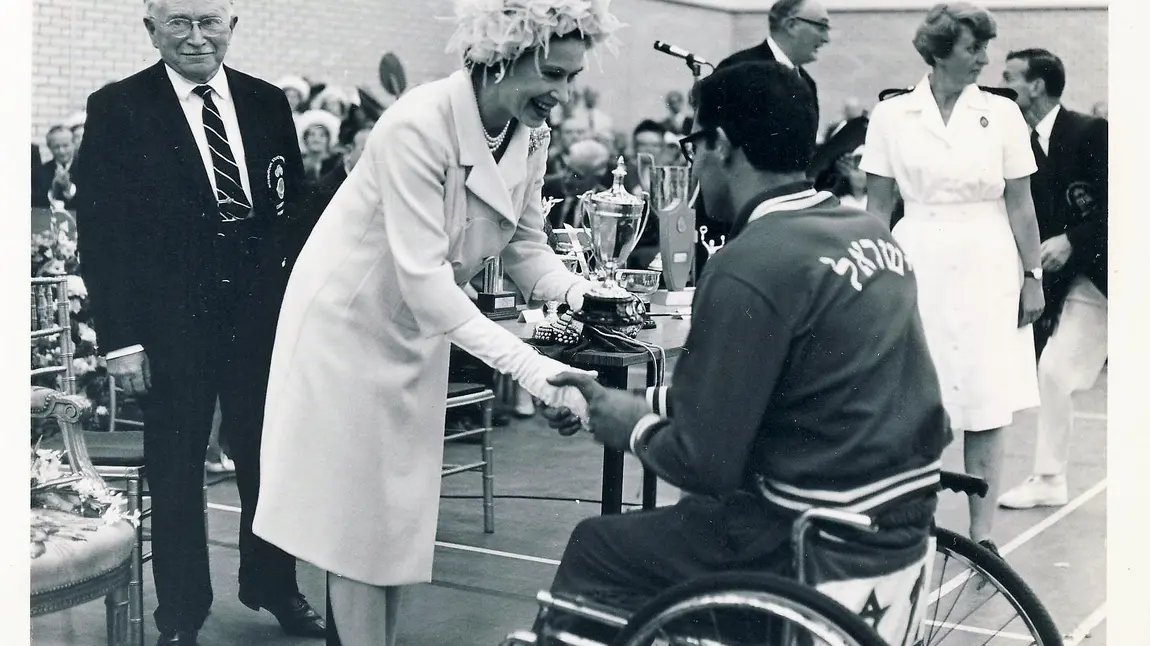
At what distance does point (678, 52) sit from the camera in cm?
320

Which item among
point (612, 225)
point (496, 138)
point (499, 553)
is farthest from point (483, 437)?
point (496, 138)

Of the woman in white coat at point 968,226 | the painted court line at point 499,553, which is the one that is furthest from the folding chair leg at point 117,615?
the woman in white coat at point 968,226

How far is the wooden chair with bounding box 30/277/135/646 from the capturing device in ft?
8.91

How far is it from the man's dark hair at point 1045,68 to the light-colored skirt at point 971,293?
48 centimetres

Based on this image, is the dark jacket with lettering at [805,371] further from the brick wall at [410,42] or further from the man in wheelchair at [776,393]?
the brick wall at [410,42]

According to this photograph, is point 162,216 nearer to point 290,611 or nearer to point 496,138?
point 496,138

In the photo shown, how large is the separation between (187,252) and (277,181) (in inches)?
10.5

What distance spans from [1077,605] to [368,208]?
1774 mm

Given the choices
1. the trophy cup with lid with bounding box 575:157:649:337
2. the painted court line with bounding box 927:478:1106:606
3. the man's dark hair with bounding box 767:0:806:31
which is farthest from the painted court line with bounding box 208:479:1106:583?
the man's dark hair with bounding box 767:0:806:31

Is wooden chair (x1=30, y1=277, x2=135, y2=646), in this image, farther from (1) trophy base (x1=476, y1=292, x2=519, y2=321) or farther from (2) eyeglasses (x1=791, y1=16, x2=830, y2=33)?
(2) eyeglasses (x1=791, y1=16, x2=830, y2=33)

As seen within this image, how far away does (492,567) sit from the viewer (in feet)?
12.6

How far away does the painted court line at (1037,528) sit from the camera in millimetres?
2877

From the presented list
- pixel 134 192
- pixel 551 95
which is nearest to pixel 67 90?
pixel 134 192
